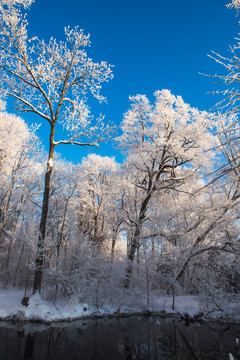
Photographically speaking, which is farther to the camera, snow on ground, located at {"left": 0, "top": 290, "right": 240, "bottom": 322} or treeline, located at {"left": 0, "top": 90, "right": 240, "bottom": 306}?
treeline, located at {"left": 0, "top": 90, "right": 240, "bottom": 306}

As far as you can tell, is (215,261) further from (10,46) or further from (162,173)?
(10,46)

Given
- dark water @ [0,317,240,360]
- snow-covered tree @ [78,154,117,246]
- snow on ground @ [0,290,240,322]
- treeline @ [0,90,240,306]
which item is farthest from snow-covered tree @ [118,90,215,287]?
snow-covered tree @ [78,154,117,246]

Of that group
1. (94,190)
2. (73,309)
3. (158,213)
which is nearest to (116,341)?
(73,309)

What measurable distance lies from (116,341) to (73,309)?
4510 mm

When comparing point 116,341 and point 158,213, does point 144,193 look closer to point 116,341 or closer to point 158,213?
point 158,213

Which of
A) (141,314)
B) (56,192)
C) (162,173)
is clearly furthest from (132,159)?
(56,192)

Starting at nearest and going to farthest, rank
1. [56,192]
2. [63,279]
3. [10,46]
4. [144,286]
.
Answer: [10,46]
[63,279]
[144,286]
[56,192]

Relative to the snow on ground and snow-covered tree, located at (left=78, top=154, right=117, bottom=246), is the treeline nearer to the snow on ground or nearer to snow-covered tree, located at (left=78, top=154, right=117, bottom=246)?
the snow on ground

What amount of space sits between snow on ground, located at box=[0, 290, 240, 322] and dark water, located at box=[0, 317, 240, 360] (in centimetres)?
64

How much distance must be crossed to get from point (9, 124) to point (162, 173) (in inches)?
476

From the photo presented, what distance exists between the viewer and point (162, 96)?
14.1 meters

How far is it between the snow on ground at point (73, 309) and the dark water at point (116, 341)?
25.3 inches

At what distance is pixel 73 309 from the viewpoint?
1248 cm

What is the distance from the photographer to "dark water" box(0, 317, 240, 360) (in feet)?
23.7
